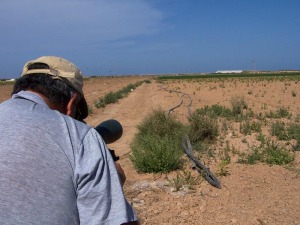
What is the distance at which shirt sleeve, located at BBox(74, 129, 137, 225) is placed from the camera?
1.34 meters

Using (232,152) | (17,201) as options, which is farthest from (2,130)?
(232,152)

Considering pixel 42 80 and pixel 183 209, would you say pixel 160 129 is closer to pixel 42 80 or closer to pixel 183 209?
pixel 183 209

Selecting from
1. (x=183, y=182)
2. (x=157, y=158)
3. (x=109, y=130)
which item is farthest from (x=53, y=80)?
(x=157, y=158)

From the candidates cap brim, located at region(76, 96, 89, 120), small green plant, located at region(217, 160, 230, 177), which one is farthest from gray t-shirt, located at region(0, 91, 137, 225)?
small green plant, located at region(217, 160, 230, 177)

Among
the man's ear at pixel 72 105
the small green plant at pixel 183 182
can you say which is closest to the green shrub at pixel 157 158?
the small green plant at pixel 183 182

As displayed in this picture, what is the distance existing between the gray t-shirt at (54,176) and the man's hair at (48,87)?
6.9 inches

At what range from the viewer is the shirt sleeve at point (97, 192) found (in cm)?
134

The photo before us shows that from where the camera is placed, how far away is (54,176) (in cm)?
133

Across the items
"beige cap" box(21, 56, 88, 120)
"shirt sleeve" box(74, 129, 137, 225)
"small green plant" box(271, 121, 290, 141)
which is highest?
"beige cap" box(21, 56, 88, 120)

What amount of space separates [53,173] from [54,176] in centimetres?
1

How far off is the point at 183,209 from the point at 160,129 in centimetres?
439

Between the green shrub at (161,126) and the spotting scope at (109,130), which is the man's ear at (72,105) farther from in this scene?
the green shrub at (161,126)

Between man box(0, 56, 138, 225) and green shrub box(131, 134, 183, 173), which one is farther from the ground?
man box(0, 56, 138, 225)

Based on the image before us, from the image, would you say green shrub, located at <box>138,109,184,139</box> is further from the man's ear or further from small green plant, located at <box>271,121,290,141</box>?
the man's ear
